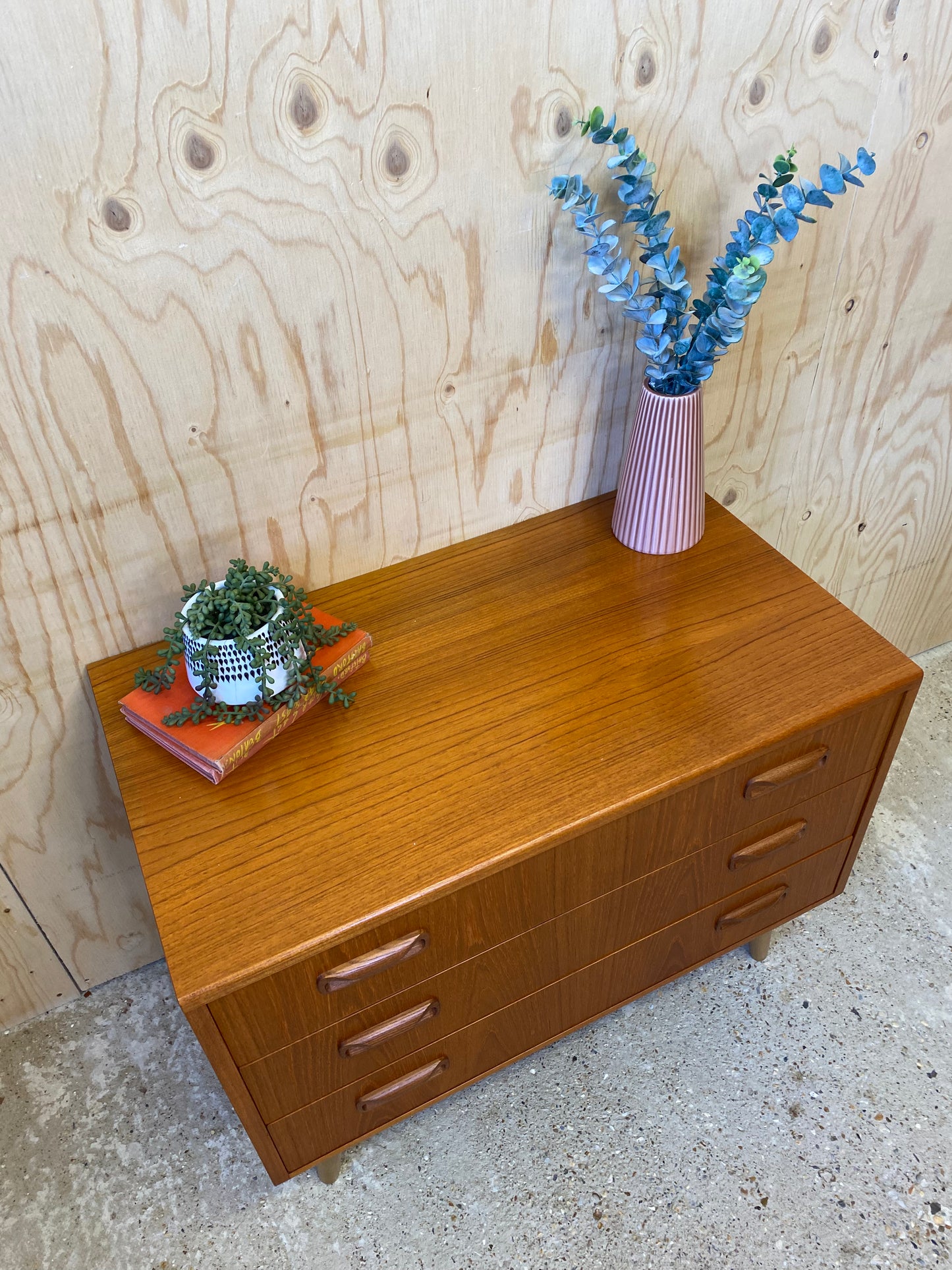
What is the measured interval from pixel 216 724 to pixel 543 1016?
0.56 meters

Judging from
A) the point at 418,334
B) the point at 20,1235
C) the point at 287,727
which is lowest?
the point at 20,1235

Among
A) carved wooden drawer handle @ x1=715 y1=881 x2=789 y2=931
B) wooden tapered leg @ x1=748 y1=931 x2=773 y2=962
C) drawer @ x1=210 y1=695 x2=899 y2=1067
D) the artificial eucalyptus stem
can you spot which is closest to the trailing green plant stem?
drawer @ x1=210 y1=695 x2=899 y2=1067

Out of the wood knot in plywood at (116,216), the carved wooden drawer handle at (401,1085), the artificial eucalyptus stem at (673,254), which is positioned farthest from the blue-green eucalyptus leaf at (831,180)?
the carved wooden drawer handle at (401,1085)

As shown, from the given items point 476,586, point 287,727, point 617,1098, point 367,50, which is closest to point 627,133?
point 367,50

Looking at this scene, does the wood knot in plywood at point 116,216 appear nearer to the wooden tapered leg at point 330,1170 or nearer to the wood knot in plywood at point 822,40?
the wood knot in plywood at point 822,40

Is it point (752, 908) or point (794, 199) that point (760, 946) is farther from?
point (794, 199)

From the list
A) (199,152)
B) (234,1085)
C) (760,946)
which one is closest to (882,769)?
(760,946)

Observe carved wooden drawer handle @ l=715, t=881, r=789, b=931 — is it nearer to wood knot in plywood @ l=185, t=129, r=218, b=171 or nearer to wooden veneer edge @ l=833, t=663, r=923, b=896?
wooden veneer edge @ l=833, t=663, r=923, b=896

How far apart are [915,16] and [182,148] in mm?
877

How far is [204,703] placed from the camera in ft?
3.33

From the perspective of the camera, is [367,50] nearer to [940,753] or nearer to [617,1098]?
[617,1098]

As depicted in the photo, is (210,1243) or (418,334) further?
(210,1243)

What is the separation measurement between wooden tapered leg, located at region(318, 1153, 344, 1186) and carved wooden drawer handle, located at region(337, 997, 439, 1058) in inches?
12.3

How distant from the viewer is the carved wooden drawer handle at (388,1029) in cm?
101
